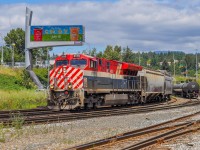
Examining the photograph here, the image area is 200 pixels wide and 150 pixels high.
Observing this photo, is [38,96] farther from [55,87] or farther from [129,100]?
[55,87]

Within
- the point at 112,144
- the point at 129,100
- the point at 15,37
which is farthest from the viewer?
the point at 15,37

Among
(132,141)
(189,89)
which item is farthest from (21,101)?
(189,89)

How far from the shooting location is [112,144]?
11.4m

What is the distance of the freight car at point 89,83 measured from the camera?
2333 centimetres

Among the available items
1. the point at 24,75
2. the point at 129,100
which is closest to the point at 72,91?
the point at 129,100

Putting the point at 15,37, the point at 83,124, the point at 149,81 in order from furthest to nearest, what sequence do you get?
the point at 15,37, the point at 149,81, the point at 83,124

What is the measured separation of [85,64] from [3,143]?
1281cm

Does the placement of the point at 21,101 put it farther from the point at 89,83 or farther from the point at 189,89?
the point at 189,89

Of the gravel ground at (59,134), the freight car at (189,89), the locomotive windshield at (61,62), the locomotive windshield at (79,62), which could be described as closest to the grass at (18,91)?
the locomotive windshield at (61,62)

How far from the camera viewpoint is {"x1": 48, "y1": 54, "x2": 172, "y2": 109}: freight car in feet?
76.5

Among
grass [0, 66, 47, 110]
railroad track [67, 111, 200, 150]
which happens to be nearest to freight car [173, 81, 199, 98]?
grass [0, 66, 47, 110]

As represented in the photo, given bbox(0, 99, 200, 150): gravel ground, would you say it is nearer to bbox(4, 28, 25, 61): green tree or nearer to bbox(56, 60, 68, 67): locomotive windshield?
bbox(56, 60, 68, 67): locomotive windshield

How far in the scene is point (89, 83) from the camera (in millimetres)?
24516

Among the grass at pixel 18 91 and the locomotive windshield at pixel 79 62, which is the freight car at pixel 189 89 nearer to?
the grass at pixel 18 91
